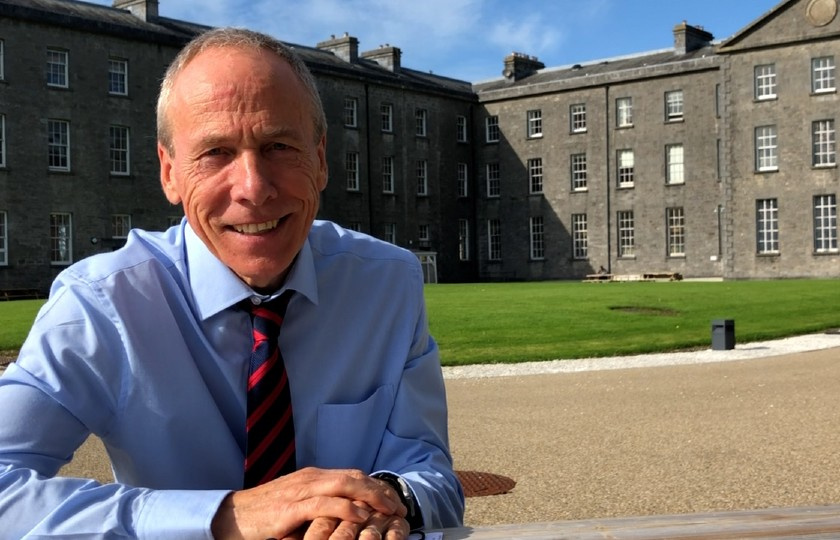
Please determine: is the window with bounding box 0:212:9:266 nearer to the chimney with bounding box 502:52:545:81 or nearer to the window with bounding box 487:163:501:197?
the window with bounding box 487:163:501:197

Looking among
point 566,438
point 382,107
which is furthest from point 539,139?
point 566,438

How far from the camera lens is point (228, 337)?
2.37 meters

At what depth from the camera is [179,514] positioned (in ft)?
6.44

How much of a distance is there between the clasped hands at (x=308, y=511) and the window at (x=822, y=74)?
4572 cm

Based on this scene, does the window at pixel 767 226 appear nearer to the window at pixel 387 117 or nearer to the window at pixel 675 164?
the window at pixel 675 164

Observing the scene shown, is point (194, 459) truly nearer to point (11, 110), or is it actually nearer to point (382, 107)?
point (11, 110)

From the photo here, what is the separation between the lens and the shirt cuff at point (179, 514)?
1.96 meters

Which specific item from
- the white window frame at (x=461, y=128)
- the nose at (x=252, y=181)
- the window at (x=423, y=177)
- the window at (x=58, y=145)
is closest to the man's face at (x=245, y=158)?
the nose at (x=252, y=181)

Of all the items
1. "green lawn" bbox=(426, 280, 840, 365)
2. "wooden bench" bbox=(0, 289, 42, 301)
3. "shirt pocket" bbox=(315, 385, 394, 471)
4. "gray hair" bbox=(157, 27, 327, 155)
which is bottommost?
"green lawn" bbox=(426, 280, 840, 365)

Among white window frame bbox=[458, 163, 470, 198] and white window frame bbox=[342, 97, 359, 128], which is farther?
white window frame bbox=[458, 163, 470, 198]

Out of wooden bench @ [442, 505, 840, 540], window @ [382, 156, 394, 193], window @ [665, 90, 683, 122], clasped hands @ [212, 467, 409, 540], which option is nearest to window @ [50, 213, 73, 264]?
window @ [382, 156, 394, 193]

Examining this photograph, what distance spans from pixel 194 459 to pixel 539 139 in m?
51.6

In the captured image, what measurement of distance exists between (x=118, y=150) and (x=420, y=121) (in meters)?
17.4

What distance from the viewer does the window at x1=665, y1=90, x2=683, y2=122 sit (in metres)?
48.4
